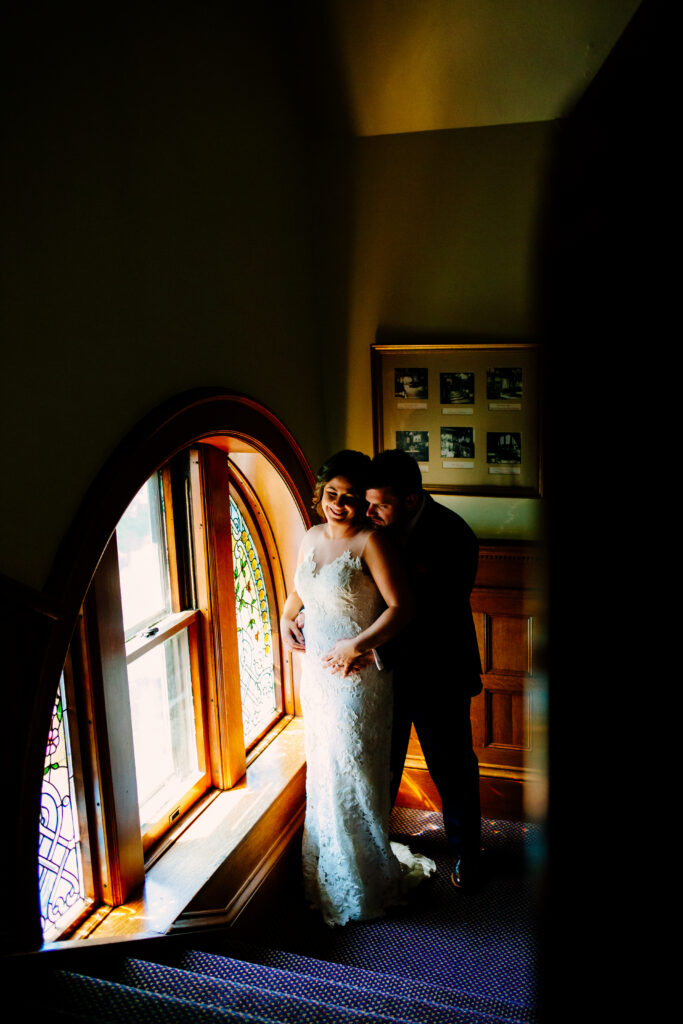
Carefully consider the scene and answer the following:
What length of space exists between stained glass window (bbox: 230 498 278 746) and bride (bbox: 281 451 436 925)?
1.86ft

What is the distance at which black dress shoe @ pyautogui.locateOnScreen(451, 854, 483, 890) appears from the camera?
3.04 metres

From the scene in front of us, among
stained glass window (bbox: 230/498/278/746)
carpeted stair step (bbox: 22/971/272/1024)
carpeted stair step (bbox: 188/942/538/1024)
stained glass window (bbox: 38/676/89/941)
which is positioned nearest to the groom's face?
stained glass window (bbox: 230/498/278/746)

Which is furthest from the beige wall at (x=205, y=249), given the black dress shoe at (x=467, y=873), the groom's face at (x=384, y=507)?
the black dress shoe at (x=467, y=873)

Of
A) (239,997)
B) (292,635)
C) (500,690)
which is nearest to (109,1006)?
(239,997)

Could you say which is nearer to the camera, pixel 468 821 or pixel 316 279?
pixel 468 821

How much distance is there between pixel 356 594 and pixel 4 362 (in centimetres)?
145

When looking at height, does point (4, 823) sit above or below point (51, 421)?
below

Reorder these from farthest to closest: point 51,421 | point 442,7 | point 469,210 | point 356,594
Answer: point 469,210 → point 442,7 → point 356,594 → point 51,421

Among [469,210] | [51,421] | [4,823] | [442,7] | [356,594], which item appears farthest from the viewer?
[469,210]

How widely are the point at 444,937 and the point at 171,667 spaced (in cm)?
135

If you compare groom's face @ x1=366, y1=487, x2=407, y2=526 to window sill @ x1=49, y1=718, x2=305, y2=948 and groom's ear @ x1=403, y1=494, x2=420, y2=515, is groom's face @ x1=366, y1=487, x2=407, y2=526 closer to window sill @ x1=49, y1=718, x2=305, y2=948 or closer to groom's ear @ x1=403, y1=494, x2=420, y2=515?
groom's ear @ x1=403, y1=494, x2=420, y2=515

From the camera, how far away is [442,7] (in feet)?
9.52

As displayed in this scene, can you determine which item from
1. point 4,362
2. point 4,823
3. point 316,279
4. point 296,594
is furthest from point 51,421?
point 316,279

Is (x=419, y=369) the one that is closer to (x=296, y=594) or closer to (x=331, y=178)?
(x=331, y=178)
